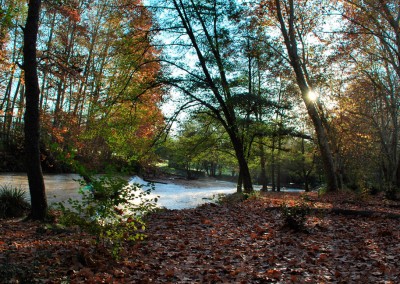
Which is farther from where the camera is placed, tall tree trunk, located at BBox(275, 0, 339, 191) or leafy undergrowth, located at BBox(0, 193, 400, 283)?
tall tree trunk, located at BBox(275, 0, 339, 191)

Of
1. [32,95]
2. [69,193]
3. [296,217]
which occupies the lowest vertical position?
[69,193]

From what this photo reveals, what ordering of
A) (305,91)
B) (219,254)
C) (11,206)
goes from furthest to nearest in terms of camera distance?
(305,91) < (11,206) < (219,254)

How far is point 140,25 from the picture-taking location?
12.6 m

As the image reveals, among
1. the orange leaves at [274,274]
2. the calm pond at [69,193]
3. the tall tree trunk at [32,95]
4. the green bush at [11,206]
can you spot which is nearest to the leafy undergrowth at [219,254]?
the orange leaves at [274,274]

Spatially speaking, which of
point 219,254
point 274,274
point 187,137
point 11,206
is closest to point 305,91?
point 187,137

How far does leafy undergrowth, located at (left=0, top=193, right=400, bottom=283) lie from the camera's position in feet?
12.0

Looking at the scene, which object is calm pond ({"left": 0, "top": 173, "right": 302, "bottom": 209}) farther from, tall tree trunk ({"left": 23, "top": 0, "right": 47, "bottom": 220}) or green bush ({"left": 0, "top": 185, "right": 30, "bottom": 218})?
tall tree trunk ({"left": 23, "top": 0, "right": 47, "bottom": 220})

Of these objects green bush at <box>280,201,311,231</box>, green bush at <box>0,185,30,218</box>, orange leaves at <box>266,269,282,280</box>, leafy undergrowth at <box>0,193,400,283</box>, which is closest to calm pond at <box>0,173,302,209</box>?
green bush at <box>0,185,30,218</box>

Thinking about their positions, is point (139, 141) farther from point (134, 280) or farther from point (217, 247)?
point (134, 280)

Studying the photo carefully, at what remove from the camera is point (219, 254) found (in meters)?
4.75

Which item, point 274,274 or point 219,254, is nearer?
point 274,274

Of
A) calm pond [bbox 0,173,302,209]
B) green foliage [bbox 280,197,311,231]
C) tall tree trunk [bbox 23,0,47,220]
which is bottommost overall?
calm pond [bbox 0,173,302,209]

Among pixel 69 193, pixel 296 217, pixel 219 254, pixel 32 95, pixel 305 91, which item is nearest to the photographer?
pixel 219 254

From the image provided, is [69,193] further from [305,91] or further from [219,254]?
[305,91]
